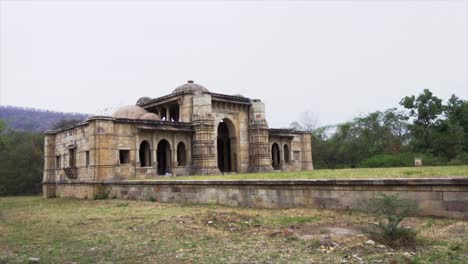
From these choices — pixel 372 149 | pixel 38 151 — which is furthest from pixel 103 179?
pixel 372 149

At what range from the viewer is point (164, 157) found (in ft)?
88.2

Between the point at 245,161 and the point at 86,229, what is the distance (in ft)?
66.8

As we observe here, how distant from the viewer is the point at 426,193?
24.8 feet

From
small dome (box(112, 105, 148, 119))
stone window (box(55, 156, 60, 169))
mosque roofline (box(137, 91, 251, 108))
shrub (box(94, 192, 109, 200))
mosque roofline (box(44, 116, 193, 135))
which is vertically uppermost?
mosque roofline (box(137, 91, 251, 108))

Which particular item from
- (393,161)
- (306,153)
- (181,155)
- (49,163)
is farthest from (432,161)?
(49,163)

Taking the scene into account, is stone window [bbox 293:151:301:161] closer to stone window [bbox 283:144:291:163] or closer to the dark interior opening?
stone window [bbox 283:144:291:163]

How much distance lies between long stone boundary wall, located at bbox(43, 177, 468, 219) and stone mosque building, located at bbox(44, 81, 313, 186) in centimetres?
476

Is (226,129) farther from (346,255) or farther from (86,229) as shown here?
(346,255)

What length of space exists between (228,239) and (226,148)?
2473cm

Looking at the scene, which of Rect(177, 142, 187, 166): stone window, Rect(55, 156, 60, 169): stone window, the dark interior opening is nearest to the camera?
Rect(55, 156, 60, 169): stone window

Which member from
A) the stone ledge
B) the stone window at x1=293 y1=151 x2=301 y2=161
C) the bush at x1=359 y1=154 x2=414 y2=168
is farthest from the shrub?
the bush at x1=359 y1=154 x2=414 y2=168

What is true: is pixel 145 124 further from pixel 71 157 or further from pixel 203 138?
pixel 71 157

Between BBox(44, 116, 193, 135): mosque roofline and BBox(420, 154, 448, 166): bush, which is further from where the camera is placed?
BBox(420, 154, 448, 166): bush

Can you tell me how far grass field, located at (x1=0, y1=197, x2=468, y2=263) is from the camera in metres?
5.46
